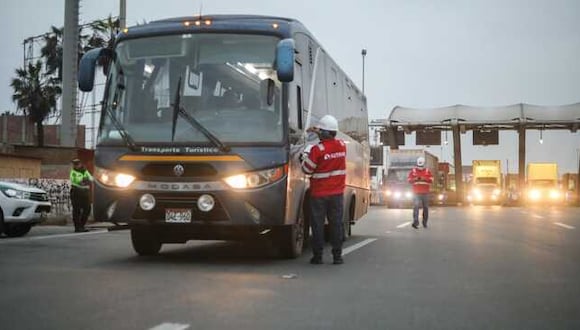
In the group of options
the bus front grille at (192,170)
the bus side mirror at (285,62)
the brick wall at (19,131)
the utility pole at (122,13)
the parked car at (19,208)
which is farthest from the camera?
the brick wall at (19,131)

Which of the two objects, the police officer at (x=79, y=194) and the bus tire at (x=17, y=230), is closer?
the bus tire at (x=17, y=230)

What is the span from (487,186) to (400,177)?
12.7 meters

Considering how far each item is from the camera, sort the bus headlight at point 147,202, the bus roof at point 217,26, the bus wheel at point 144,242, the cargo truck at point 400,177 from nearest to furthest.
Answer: the bus headlight at point 147,202
the bus roof at point 217,26
the bus wheel at point 144,242
the cargo truck at point 400,177

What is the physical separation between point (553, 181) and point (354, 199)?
44680mm

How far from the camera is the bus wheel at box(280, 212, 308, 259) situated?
32.7 feet

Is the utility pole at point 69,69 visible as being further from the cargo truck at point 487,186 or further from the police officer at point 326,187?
the police officer at point 326,187

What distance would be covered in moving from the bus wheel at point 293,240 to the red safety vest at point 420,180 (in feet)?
30.6

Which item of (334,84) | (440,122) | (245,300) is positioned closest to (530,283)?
(245,300)

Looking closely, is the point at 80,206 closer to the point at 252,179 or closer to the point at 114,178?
the point at 114,178

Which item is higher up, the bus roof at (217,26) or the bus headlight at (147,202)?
the bus roof at (217,26)

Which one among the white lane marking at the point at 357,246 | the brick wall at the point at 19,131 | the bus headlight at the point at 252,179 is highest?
the brick wall at the point at 19,131

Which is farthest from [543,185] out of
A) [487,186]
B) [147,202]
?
[147,202]

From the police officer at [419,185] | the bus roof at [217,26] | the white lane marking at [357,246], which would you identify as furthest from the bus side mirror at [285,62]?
the police officer at [419,185]

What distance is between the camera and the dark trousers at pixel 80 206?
1681 cm
